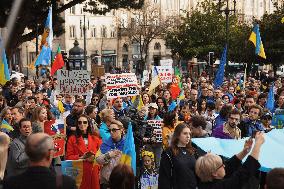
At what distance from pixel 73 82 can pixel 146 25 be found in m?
50.4

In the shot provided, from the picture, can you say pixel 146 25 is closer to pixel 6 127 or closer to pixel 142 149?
pixel 6 127

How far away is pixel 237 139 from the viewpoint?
9.34 metres

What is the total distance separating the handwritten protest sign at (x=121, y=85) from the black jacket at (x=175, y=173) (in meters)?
6.95

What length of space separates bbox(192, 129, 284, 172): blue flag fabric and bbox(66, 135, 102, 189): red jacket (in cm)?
146

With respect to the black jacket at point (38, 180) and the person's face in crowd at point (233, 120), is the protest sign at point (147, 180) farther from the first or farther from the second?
the black jacket at point (38, 180)

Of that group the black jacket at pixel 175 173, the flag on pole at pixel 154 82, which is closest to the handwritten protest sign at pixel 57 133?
the black jacket at pixel 175 173


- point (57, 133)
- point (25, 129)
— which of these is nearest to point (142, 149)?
point (57, 133)

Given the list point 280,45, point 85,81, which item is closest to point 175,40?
point 280,45

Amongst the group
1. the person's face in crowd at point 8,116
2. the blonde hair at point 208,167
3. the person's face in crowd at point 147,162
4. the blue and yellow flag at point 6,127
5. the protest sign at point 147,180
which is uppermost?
the blonde hair at point 208,167

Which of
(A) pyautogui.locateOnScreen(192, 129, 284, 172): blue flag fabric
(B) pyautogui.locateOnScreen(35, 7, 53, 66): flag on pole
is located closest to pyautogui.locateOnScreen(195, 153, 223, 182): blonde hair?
(A) pyautogui.locateOnScreen(192, 129, 284, 172): blue flag fabric

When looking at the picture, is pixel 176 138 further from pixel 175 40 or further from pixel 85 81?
pixel 175 40

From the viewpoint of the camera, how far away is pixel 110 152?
8398 mm

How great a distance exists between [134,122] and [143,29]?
56121 millimetres

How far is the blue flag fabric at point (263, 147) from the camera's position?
7.74m
